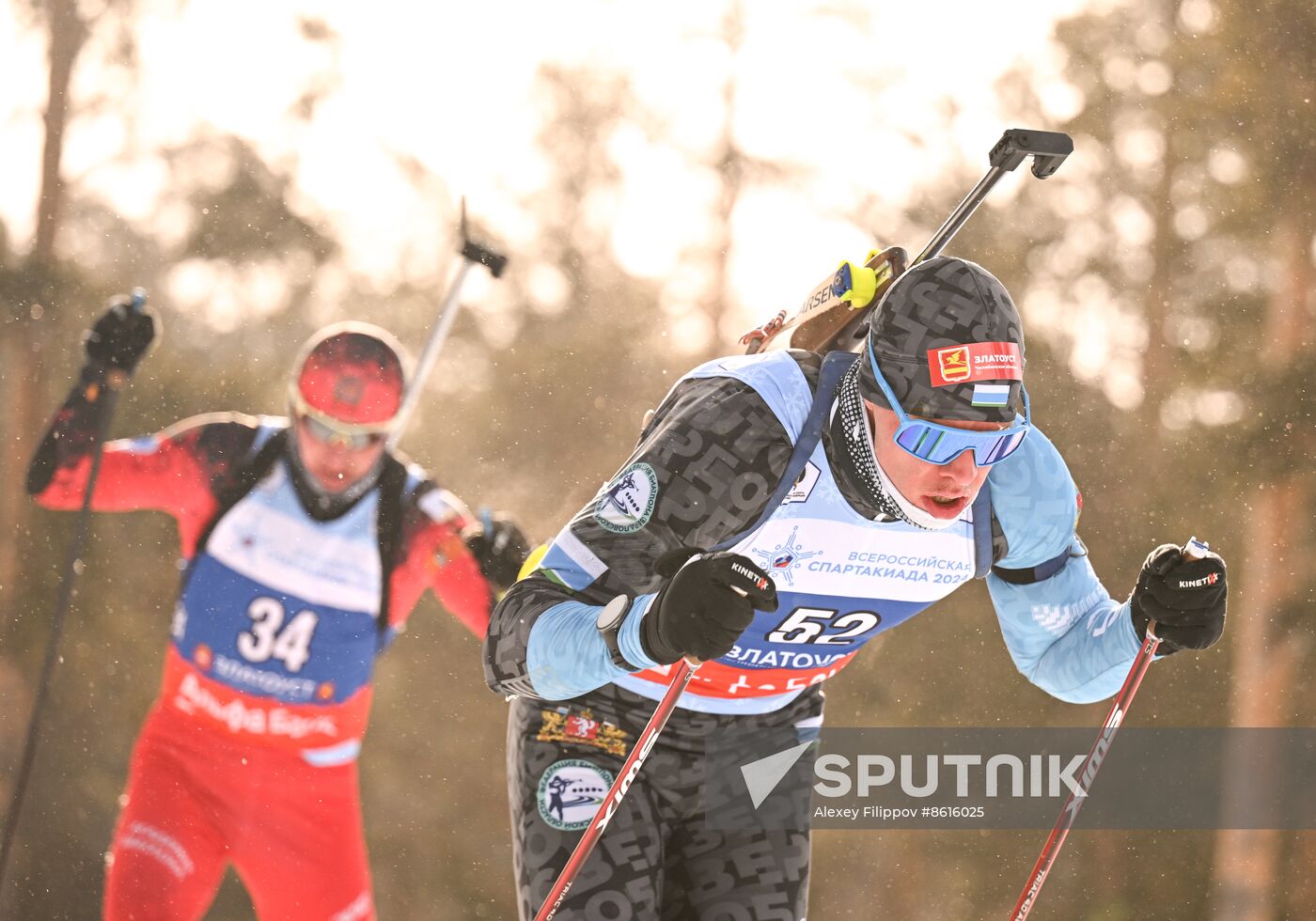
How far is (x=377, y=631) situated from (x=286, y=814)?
2.72 feet

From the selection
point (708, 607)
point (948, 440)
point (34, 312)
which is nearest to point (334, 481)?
point (948, 440)

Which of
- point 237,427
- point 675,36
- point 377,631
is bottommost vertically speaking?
point 377,631

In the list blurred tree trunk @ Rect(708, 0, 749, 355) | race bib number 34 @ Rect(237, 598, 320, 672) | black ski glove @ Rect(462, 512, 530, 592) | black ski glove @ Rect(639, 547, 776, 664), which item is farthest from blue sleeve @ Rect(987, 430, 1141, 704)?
blurred tree trunk @ Rect(708, 0, 749, 355)

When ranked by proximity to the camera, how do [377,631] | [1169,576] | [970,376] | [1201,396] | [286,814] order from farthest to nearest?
1. [1201,396]
2. [377,631]
3. [286,814]
4. [1169,576]
5. [970,376]

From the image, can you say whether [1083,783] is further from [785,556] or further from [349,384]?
[349,384]

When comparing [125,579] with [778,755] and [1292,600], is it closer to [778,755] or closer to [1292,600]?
[1292,600]

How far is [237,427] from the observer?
18.2 feet

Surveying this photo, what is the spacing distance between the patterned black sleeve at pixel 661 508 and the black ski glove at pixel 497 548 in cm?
308

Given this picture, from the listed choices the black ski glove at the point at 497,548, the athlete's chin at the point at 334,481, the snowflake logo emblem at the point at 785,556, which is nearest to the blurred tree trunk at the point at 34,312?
the athlete's chin at the point at 334,481

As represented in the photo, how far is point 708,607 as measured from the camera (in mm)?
2020

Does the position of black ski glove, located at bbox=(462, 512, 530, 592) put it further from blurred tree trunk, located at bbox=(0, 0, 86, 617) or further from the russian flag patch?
blurred tree trunk, located at bbox=(0, 0, 86, 617)

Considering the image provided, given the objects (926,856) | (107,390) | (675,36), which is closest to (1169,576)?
(107,390)

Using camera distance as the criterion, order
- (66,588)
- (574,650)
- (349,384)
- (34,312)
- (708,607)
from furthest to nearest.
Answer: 1. (34,312)
2. (66,588)
3. (349,384)
4. (574,650)
5. (708,607)

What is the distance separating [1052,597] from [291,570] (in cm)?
346
